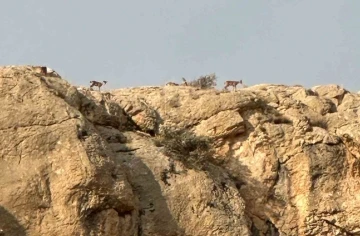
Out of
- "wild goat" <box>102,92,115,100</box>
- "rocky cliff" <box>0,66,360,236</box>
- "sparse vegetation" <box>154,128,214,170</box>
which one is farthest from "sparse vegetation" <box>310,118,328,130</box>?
"wild goat" <box>102,92,115,100</box>

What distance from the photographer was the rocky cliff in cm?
1327

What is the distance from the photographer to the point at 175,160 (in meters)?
16.0

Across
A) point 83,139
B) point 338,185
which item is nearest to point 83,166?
point 83,139

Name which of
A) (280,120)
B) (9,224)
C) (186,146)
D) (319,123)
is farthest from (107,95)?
(319,123)

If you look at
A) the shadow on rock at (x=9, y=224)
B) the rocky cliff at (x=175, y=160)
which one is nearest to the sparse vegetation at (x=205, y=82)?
the rocky cliff at (x=175, y=160)

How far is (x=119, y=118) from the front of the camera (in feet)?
55.8

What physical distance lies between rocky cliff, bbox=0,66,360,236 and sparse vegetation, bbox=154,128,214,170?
0.03 m

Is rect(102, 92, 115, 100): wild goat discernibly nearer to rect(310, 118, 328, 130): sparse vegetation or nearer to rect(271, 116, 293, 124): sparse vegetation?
rect(271, 116, 293, 124): sparse vegetation

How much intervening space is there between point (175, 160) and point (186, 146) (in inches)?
32.3

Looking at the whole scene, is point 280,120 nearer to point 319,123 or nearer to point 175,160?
point 319,123

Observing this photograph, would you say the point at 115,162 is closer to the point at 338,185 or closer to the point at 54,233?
the point at 54,233

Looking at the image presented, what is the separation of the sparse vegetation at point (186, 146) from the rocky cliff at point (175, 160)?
0.03 m

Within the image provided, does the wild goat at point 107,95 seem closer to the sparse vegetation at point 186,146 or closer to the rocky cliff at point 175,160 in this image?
the rocky cliff at point 175,160

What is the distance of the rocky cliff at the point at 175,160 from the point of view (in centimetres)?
1327
